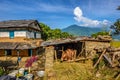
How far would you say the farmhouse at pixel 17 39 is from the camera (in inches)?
1526

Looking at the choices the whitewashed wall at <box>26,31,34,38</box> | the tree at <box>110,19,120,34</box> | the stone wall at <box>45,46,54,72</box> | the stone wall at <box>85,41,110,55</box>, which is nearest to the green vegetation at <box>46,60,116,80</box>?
the stone wall at <box>45,46,54,72</box>

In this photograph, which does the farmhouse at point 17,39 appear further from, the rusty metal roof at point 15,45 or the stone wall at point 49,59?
the stone wall at point 49,59

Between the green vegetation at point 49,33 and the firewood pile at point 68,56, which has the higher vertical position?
the green vegetation at point 49,33

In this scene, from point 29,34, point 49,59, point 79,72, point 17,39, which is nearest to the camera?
point 79,72

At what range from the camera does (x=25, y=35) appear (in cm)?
4000

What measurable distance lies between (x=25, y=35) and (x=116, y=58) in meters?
23.0

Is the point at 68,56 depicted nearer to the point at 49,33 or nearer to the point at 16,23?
the point at 16,23

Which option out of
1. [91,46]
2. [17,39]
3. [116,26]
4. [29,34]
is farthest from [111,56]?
[116,26]

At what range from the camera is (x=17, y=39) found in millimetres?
40281

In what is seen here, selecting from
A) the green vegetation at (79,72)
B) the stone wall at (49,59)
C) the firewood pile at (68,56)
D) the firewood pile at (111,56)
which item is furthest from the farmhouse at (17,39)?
the firewood pile at (111,56)

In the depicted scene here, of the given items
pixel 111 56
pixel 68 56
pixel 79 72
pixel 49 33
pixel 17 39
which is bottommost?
pixel 79 72

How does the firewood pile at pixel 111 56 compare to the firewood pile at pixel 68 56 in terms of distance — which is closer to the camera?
the firewood pile at pixel 111 56

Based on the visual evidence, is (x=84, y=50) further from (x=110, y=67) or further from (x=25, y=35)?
(x=25, y=35)

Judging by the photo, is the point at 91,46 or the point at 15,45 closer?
the point at 91,46
